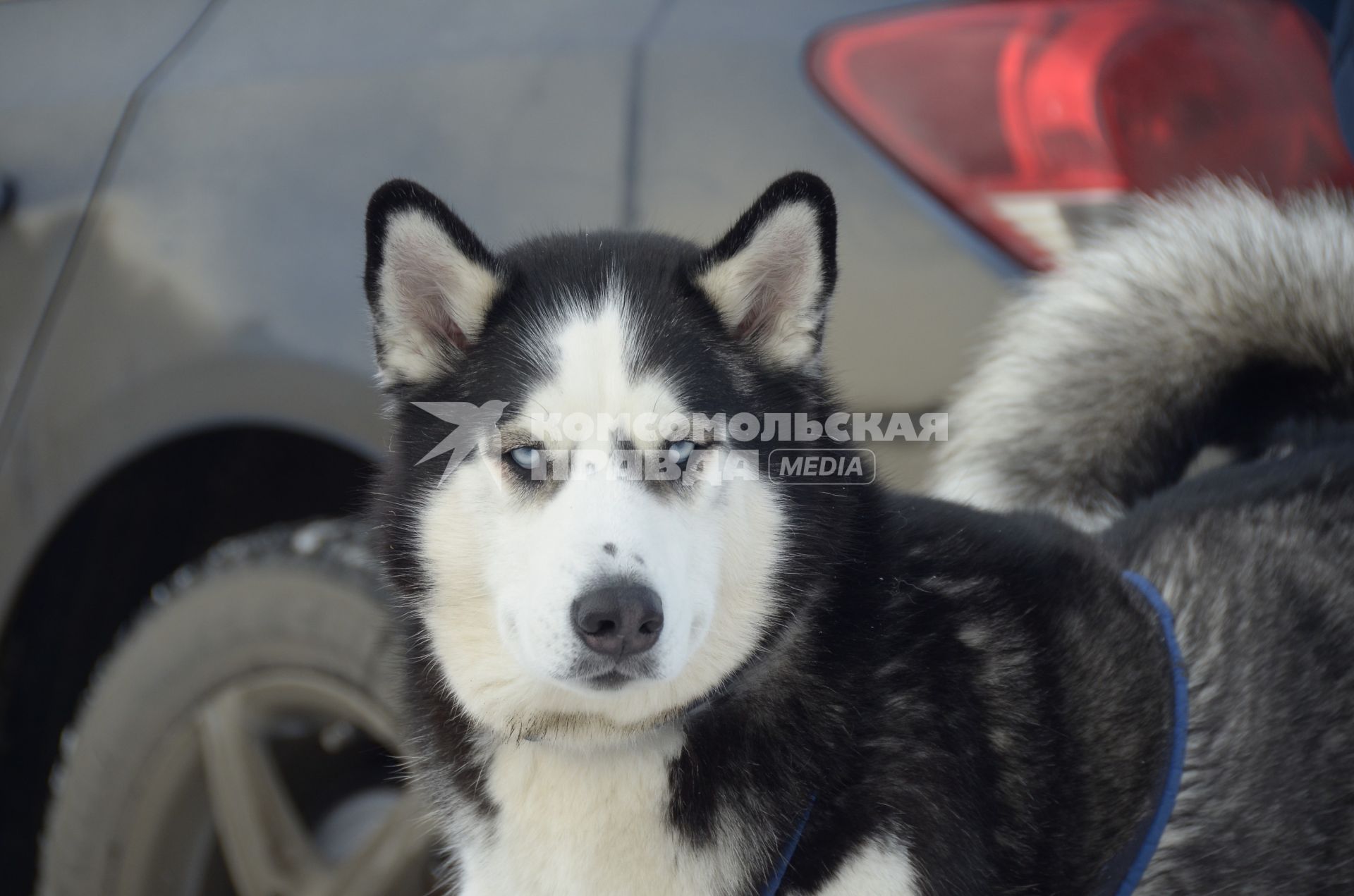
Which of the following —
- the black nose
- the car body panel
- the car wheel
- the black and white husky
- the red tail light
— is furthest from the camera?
the car wheel

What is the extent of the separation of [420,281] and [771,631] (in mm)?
737

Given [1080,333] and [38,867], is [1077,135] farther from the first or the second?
[38,867]

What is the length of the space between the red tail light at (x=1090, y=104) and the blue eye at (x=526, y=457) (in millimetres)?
773

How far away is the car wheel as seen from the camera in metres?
2.37

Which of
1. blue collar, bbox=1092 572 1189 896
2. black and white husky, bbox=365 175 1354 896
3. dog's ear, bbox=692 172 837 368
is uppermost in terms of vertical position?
dog's ear, bbox=692 172 837 368

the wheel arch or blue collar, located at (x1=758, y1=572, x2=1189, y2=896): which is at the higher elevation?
the wheel arch

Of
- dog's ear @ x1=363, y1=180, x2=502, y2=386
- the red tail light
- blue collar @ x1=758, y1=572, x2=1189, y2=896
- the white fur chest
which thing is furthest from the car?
blue collar @ x1=758, y1=572, x2=1189, y2=896

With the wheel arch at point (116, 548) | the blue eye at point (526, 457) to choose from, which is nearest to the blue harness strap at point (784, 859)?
the blue eye at point (526, 457)

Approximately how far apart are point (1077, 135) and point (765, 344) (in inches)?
22.8

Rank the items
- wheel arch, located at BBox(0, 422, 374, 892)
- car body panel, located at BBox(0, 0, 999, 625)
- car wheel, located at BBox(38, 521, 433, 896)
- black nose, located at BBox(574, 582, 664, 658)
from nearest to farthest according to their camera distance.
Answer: black nose, located at BBox(574, 582, 664, 658), car body panel, located at BBox(0, 0, 999, 625), car wheel, located at BBox(38, 521, 433, 896), wheel arch, located at BBox(0, 422, 374, 892)

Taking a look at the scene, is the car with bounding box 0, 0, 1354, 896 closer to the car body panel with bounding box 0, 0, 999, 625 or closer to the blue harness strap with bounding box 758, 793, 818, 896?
the car body panel with bounding box 0, 0, 999, 625

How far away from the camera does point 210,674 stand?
2.45m

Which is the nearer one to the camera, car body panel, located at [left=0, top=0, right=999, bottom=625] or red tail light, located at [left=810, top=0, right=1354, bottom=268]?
red tail light, located at [left=810, top=0, right=1354, bottom=268]

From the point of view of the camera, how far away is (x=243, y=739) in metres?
2.42
